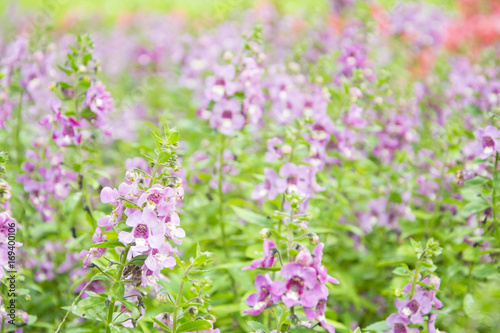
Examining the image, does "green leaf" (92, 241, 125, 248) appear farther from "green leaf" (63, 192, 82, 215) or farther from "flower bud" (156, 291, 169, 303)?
"green leaf" (63, 192, 82, 215)

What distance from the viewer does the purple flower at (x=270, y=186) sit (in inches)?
109

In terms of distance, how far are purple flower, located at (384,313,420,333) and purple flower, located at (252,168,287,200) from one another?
0.87 meters

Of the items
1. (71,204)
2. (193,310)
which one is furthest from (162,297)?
(71,204)

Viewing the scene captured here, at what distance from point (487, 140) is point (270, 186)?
1205 mm

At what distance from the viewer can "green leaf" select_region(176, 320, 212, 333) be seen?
199 cm

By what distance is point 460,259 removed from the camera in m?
3.29

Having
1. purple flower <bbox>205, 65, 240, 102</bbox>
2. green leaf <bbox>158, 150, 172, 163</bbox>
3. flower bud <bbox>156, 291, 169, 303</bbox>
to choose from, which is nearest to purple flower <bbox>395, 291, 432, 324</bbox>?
flower bud <bbox>156, 291, 169, 303</bbox>

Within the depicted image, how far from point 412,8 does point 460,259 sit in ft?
14.3

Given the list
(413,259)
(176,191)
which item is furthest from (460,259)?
(176,191)

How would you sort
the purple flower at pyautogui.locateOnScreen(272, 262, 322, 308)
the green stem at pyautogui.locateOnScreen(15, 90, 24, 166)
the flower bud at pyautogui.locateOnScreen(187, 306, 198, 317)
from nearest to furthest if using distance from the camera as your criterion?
the purple flower at pyautogui.locateOnScreen(272, 262, 322, 308), the flower bud at pyautogui.locateOnScreen(187, 306, 198, 317), the green stem at pyautogui.locateOnScreen(15, 90, 24, 166)

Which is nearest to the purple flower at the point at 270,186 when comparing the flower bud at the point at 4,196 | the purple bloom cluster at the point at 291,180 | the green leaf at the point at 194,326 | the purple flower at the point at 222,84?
the purple bloom cluster at the point at 291,180

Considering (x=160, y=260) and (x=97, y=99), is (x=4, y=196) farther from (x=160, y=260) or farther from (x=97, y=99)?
(x=97, y=99)

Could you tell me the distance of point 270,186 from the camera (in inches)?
114

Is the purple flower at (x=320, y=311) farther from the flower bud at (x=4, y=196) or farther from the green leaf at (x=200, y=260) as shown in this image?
the flower bud at (x=4, y=196)
